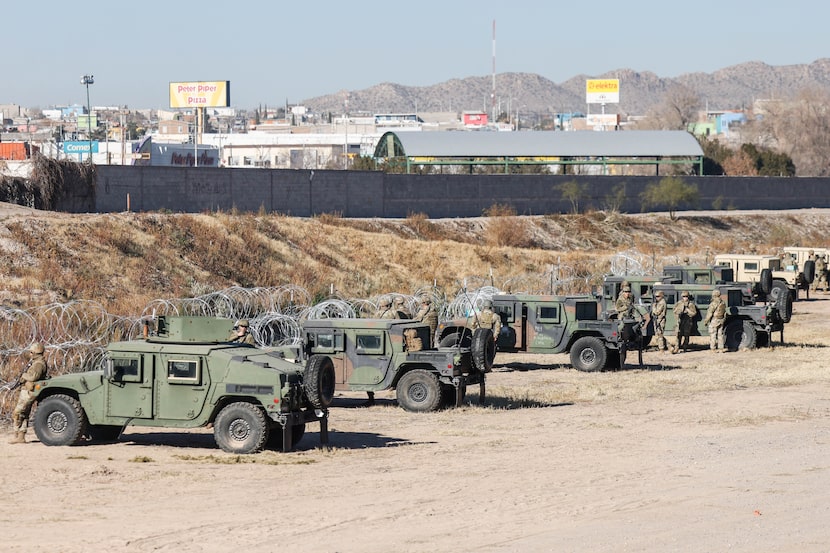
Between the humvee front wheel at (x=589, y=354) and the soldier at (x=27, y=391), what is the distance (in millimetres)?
12733

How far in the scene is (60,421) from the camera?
17.2 m

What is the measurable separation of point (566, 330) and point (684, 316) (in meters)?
4.68

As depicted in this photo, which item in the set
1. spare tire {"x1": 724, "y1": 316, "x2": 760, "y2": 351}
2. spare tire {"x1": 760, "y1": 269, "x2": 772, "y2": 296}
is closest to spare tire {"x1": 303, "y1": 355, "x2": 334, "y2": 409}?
spare tire {"x1": 724, "y1": 316, "x2": 760, "y2": 351}

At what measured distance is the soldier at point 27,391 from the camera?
56.6 ft

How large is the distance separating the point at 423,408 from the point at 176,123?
163 m

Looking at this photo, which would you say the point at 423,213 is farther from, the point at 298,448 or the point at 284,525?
the point at 284,525

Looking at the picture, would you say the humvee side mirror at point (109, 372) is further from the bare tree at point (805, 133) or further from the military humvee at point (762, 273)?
the bare tree at point (805, 133)

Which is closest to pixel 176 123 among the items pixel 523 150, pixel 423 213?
pixel 523 150

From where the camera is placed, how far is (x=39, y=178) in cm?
4403

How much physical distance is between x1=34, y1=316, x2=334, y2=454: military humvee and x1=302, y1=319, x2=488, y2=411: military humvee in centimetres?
365

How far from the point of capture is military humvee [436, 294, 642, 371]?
26.8 metres

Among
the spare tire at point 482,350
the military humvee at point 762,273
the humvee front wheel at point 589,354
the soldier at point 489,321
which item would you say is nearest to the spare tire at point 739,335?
the humvee front wheel at point 589,354

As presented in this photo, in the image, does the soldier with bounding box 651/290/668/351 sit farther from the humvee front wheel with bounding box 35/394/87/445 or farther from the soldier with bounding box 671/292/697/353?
the humvee front wheel with bounding box 35/394/87/445

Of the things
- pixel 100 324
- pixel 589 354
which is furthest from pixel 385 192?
pixel 100 324
